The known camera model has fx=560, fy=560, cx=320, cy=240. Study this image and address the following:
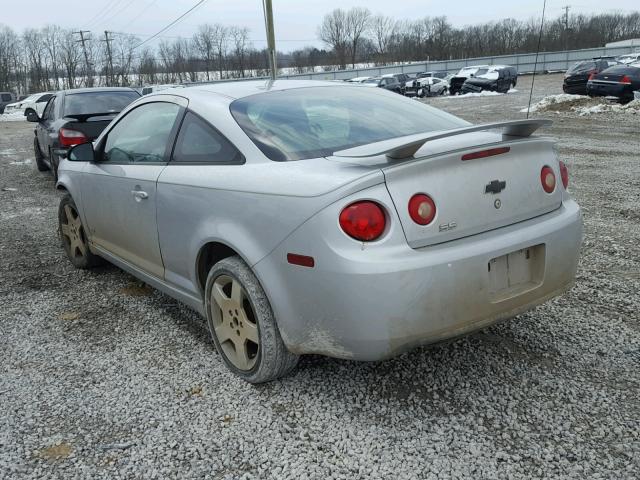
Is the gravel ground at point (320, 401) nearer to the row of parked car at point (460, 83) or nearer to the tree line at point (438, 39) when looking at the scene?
the row of parked car at point (460, 83)

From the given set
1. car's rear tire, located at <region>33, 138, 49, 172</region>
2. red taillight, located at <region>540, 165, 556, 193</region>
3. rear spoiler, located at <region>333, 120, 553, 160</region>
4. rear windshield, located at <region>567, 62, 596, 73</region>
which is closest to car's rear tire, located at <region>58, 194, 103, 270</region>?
rear spoiler, located at <region>333, 120, 553, 160</region>

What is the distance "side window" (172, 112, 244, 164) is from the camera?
2809 millimetres

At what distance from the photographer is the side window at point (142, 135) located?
11.0 ft

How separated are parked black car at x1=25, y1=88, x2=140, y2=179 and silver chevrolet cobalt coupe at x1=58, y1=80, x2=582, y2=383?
518 cm

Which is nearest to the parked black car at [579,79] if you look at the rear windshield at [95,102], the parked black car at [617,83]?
the parked black car at [617,83]

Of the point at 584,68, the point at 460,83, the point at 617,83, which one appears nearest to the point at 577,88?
the point at 584,68

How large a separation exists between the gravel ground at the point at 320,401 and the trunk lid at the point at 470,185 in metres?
0.76

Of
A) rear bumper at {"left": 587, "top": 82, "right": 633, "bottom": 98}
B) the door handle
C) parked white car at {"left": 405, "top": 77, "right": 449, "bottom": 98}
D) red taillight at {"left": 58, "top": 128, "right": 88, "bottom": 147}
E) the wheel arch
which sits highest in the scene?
the door handle

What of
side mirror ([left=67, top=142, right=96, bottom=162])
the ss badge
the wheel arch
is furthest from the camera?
side mirror ([left=67, top=142, right=96, bottom=162])

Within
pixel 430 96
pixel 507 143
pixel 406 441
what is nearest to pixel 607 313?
pixel 507 143

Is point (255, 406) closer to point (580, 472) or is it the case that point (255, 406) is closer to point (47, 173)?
point (580, 472)

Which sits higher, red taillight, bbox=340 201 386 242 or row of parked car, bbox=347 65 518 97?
red taillight, bbox=340 201 386 242

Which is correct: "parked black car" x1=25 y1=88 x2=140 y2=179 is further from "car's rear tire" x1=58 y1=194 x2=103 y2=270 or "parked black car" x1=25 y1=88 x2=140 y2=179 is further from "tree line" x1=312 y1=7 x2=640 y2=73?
"tree line" x1=312 y1=7 x2=640 y2=73

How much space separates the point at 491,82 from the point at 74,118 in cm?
2743
